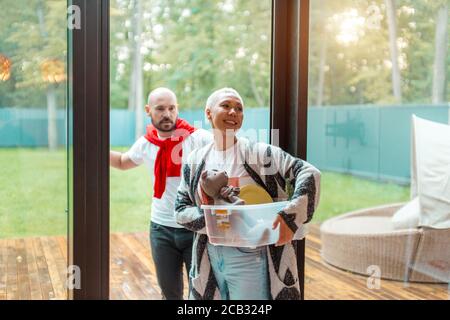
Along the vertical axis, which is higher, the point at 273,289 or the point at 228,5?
the point at 228,5

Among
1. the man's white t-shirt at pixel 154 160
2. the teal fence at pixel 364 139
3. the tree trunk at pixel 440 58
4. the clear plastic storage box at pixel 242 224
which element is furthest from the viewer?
the teal fence at pixel 364 139

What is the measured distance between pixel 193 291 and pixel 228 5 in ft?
4.11

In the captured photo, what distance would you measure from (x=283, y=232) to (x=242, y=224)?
149 millimetres

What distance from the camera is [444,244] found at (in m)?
2.41

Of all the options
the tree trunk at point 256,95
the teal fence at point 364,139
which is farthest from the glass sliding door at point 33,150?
the teal fence at point 364,139

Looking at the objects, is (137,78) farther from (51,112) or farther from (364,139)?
(364,139)

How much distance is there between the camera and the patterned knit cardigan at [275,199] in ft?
6.10

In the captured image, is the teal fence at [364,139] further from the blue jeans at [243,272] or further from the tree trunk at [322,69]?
the blue jeans at [243,272]

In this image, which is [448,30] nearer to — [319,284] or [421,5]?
[421,5]

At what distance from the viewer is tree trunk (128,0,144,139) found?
7.25 ft

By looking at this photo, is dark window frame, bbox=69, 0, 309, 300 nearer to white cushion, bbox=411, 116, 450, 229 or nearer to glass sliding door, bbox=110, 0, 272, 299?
glass sliding door, bbox=110, 0, 272, 299

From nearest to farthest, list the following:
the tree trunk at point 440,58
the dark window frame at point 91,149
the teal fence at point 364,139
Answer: the dark window frame at point 91,149, the tree trunk at point 440,58, the teal fence at point 364,139

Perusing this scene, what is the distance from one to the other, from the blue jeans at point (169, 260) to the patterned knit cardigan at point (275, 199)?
265mm
